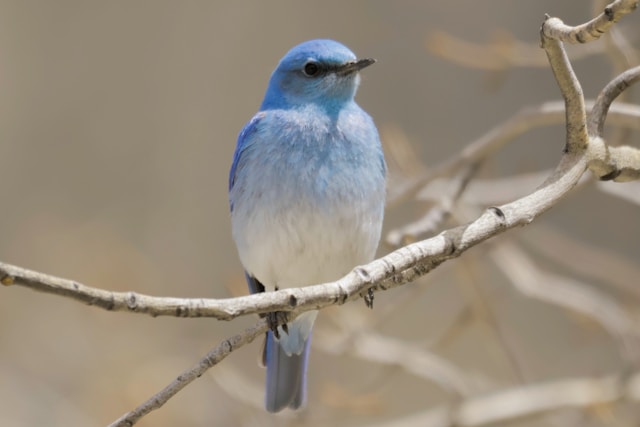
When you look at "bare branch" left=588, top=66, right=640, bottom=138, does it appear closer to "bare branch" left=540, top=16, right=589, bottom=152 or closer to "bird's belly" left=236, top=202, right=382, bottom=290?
"bare branch" left=540, top=16, right=589, bottom=152

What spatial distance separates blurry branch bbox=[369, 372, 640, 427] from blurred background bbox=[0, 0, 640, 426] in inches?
56.6

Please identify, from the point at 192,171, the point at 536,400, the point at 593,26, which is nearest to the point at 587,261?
the point at 536,400

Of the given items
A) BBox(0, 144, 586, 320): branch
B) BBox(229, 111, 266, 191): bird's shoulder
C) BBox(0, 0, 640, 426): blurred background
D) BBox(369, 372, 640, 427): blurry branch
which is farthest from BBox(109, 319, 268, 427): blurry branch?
BBox(0, 0, 640, 426): blurred background

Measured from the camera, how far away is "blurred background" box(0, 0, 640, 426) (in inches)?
Answer: 201

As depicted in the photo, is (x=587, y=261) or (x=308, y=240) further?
(x=587, y=261)

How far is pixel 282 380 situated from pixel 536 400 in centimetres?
94

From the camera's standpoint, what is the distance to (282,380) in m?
3.12

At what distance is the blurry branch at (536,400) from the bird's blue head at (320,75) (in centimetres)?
126

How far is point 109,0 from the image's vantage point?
5.96 metres

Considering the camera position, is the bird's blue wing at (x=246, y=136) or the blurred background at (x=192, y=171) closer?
the bird's blue wing at (x=246, y=136)

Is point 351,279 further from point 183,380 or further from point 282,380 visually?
point 282,380

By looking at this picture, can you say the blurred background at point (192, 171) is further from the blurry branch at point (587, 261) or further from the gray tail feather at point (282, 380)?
the gray tail feather at point (282, 380)

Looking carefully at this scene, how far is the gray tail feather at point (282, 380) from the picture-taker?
3111mm

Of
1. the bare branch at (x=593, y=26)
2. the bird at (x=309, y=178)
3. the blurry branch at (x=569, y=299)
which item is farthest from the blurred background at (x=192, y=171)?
the bare branch at (x=593, y=26)
